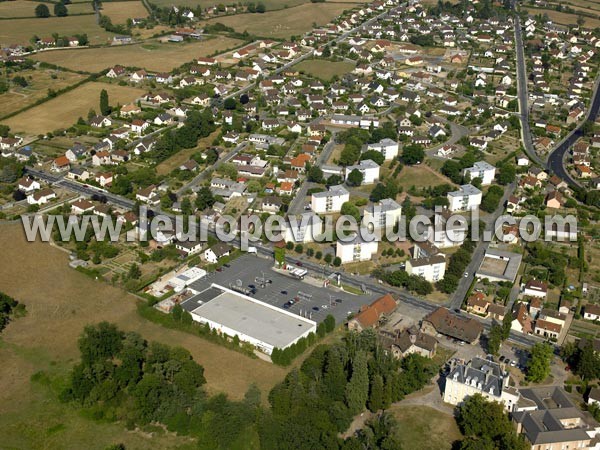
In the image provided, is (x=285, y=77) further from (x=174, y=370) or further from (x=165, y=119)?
(x=174, y=370)

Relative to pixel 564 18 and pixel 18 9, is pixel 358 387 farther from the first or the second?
pixel 18 9

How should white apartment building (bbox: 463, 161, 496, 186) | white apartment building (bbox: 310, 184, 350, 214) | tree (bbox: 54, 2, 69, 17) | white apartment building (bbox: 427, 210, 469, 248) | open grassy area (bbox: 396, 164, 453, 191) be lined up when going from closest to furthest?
white apartment building (bbox: 427, 210, 469, 248), white apartment building (bbox: 310, 184, 350, 214), white apartment building (bbox: 463, 161, 496, 186), open grassy area (bbox: 396, 164, 453, 191), tree (bbox: 54, 2, 69, 17)

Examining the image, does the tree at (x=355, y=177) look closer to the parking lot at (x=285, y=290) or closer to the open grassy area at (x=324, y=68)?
the parking lot at (x=285, y=290)

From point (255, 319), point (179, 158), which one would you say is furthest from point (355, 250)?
point (179, 158)

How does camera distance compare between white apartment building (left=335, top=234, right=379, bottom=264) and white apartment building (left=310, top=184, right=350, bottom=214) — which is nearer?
white apartment building (left=335, top=234, right=379, bottom=264)

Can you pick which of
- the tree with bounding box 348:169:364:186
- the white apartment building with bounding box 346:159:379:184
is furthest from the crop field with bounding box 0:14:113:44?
the tree with bounding box 348:169:364:186

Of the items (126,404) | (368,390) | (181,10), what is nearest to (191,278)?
(126,404)

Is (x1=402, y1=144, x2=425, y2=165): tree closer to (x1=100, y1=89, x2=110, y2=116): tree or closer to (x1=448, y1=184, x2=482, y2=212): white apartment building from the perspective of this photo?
(x1=448, y1=184, x2=482, y2=212): white apartment building
